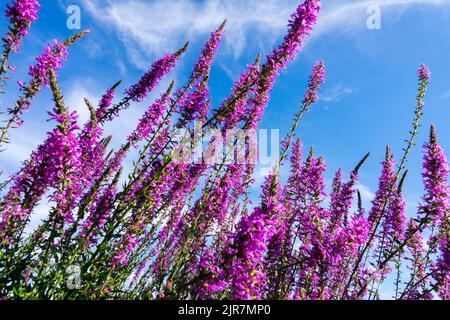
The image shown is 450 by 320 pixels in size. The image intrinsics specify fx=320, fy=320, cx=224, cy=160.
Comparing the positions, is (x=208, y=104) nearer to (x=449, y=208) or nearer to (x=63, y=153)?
(x=63, y=153)

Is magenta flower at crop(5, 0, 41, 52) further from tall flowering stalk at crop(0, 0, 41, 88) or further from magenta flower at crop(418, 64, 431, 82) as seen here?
magenta flower at crop(418, 64, 431, 82)

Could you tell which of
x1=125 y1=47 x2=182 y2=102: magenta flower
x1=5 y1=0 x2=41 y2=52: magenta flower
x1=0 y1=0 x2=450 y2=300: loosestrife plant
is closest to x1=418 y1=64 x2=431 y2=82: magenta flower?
x1=0 y1=0 x2=450 y2=300: loosestrife plant

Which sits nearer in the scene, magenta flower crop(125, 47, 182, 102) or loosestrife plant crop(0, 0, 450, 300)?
loosestrife plant crop(0, 0, 450, 300)

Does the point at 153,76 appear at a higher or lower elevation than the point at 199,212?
higher

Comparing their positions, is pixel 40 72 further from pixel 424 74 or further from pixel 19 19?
pixel 424 74

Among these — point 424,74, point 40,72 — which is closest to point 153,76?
point 40,72

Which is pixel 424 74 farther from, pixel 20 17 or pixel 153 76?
pixel 20 17

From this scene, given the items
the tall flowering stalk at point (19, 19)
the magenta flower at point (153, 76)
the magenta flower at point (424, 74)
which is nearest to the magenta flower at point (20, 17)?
the tall flowering stalk at point (19, 19)

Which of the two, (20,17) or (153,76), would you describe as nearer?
(20,17)

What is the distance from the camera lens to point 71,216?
541 cm

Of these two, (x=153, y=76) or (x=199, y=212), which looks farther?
(x=153, y=76)

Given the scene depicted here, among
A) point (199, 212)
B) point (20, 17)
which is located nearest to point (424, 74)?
point (199, 212)
